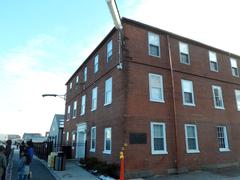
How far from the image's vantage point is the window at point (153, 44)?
52.8ft

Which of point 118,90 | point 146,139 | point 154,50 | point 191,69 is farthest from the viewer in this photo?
point 191,69

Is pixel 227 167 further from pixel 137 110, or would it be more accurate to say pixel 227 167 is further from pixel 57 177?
pixel 57 177

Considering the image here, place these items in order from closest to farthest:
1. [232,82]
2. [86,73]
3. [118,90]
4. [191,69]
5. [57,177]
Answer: [57,177] < [118,90] < [191,69] < [232,82] < [86,73]

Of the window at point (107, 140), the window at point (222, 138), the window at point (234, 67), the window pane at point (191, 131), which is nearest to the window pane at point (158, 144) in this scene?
the window pane at point (191, 131)

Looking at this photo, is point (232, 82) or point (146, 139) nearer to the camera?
point (146, 139)

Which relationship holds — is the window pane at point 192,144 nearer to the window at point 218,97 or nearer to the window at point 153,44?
the window at point 218,97

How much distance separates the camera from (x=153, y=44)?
1627 cm

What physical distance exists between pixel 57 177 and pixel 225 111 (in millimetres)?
14110

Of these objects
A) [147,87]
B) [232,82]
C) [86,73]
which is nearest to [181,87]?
[147,87]

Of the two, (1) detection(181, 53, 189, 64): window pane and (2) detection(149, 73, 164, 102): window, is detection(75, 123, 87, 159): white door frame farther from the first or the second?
(1) detection(181, 53, 189, 64): window pane

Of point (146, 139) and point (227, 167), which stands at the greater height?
point (146, 139)

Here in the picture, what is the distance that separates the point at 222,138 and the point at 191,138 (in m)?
3.70

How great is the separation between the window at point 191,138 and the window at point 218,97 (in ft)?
12.0

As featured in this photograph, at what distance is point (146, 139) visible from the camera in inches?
540
